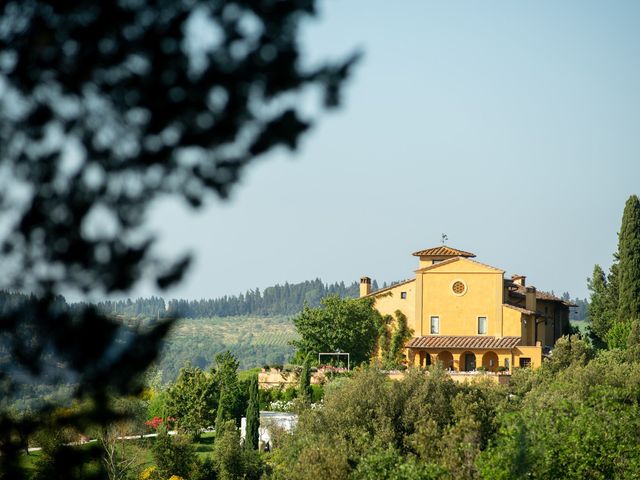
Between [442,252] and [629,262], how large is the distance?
31.1ft

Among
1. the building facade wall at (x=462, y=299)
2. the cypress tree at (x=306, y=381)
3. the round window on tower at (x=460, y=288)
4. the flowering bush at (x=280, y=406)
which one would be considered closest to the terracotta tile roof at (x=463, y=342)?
the building facade wall at (x=462, y=299)

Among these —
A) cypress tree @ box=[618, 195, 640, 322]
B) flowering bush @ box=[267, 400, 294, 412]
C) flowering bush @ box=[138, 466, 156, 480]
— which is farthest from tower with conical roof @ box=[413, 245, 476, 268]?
flowering bush @ box=[138, 466, 156, 480]

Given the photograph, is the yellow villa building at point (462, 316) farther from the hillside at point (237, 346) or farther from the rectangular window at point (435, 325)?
the hillside at point (237, 346)

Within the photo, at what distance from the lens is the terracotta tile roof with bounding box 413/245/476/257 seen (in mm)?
58188

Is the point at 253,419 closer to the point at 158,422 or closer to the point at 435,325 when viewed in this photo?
the point at 158,422

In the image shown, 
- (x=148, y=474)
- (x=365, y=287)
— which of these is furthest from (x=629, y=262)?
(x=148, y=474)

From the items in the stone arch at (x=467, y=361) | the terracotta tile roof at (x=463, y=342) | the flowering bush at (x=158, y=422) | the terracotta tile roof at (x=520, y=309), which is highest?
the terracotta tile roof at (x=520, y=309)

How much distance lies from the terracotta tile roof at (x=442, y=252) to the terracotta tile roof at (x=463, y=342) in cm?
470

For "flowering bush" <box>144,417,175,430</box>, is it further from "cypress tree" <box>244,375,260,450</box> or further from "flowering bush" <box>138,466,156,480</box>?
"flowering bush" <box>138,466,156,480</box>

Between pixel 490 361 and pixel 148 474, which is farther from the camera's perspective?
pixel 490 361

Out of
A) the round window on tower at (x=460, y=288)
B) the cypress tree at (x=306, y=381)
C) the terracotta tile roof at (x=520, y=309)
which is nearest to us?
the cypress tree at (x=306, y=381)

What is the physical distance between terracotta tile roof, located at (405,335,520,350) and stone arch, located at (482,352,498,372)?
2.46 ft

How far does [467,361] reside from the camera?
55406 mm

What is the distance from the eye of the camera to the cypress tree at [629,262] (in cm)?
5550
